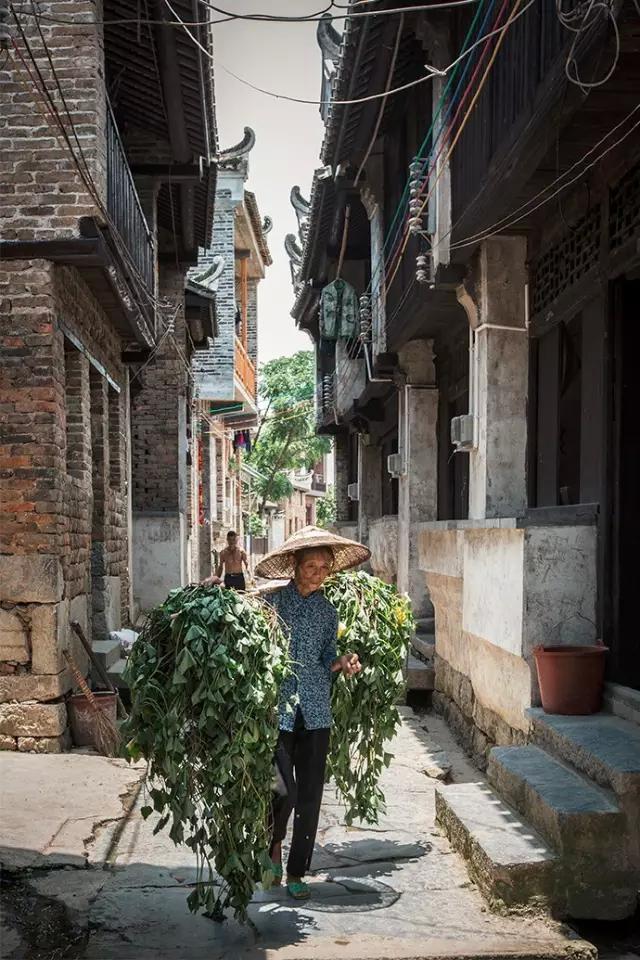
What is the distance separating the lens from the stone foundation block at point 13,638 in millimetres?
7898

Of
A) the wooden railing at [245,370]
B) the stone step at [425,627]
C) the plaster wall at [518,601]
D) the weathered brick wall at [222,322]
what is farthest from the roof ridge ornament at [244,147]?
the plaster wall at [518,601]

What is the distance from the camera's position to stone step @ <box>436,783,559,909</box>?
4.57 m

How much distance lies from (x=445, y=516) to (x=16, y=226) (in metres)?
6.83

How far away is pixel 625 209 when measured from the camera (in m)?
6.43

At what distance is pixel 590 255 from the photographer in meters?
7.09

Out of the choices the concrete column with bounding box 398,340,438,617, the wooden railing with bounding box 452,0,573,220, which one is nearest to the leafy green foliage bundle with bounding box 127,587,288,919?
the wooden railing with bounding box 452,0,573,220

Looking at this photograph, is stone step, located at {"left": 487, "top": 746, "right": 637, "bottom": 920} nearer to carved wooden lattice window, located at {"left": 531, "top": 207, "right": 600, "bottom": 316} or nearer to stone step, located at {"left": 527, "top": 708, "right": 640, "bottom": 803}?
stone step, located at {"left": 527, "top": 708, "right": 640, "bottom": 803}

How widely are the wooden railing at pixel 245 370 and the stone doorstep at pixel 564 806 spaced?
20241mm

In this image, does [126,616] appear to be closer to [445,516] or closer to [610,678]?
[445,516]

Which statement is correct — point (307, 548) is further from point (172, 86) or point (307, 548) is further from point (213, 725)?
point (172, 86)

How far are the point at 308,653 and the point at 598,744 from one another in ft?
5.21

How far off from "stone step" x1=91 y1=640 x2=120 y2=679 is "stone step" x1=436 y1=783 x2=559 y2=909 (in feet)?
14.8

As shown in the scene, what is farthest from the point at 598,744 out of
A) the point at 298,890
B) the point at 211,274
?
the point at 211,274

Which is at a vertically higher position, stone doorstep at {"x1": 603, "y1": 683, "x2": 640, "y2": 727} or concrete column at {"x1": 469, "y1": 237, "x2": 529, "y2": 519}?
concrete column at {"x1": 469, "y1": 237, "x2": 529, "y2": 519}
